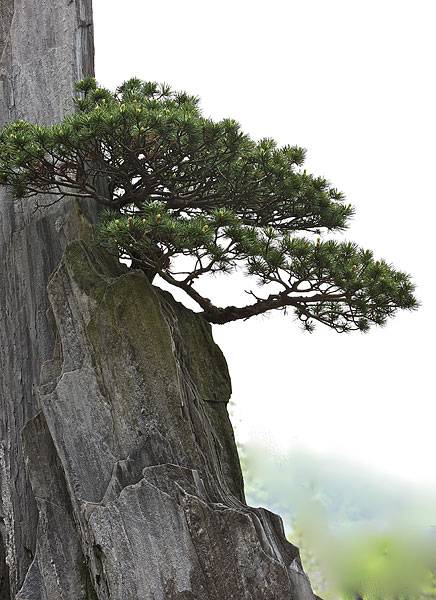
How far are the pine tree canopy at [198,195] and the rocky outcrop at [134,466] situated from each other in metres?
0.34

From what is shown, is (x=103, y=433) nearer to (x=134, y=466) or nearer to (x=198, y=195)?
(x=134, y=466)

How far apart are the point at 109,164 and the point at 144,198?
32 cm

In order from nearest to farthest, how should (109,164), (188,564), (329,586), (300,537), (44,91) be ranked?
(188,564)
(109,164)
(44,91)
(329,586)
(300,537)

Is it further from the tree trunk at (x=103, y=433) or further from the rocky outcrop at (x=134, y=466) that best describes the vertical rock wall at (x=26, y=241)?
the rocky outcrop at (x=134, y=466)

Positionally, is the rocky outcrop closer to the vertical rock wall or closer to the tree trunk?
the tree trunk

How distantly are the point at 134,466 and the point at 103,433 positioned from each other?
213 mm

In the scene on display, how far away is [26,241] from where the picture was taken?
4.41 meters

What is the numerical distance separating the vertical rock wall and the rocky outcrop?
0.34 meters

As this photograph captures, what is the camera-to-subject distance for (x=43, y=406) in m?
3.81

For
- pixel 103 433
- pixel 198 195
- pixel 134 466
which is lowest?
pixel 134 466

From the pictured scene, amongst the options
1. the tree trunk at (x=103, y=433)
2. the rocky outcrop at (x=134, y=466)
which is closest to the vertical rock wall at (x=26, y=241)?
the tree trunk at (x=103, y=433)

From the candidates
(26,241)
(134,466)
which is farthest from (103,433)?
(26,241)

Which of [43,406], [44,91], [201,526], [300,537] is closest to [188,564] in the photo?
[201,526]

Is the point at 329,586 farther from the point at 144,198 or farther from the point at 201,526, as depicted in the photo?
the point at 144,198
